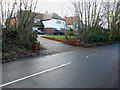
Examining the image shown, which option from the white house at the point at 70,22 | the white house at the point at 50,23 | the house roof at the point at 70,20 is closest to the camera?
the white house at the point at 70,22

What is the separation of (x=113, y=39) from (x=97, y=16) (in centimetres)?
946

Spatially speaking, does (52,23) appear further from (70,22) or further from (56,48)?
(56,48)

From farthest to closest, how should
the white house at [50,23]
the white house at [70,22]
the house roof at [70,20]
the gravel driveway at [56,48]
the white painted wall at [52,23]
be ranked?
1. the white painted wall at [52,23]
2. the white house at [50,23]
3. the house roof at [70,20]
4. the white house at [70,22]
5. the gravel driveway at [56,48]

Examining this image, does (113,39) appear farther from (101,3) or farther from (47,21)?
(47,21)

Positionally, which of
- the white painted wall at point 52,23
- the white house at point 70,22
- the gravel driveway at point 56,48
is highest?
the white painted wall at point 52,23

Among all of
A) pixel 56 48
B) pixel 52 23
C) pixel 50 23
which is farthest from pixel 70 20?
pixel 52 23

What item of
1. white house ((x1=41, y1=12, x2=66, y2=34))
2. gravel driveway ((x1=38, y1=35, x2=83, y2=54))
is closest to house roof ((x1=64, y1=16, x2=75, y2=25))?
gravel driveway ((x1=38, y1=35, x2=83, y2=54))

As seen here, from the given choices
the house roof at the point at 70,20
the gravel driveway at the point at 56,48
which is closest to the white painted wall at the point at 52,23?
the house roof at the point at 70,20

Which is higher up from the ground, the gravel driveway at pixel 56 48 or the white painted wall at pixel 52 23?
the white painted wall at pixel 52 23

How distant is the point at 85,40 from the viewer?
16.9 m

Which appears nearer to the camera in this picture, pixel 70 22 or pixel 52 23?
pixel 70 22

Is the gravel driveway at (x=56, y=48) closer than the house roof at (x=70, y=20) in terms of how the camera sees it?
Yes

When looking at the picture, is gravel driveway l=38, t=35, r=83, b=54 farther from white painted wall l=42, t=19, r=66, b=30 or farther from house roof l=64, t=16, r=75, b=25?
white painted wall l=42, t=19, r=66, b=30

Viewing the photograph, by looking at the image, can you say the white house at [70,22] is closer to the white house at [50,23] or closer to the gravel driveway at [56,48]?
the gravel driveway at [56,48]
